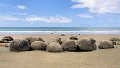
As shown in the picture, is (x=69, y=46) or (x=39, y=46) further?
(x=39, y=46)

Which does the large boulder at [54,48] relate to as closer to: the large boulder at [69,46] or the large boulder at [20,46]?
the large boulder at [69,46]

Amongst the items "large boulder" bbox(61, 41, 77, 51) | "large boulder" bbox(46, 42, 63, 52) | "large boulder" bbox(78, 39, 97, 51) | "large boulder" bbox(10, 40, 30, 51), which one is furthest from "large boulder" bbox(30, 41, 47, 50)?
"large boulder" bbox(78, 39, 97, 51)

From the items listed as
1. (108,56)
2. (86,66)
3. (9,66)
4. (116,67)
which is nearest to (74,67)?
(86,66)

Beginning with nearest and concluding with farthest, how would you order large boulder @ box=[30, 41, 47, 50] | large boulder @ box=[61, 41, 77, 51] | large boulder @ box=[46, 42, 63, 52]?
large boulder @ box=[46, 42, 63, 52] < large boulder @ box=[61, 41, 77, 51] < large boulder @ box=[30, 41, 47, 50]

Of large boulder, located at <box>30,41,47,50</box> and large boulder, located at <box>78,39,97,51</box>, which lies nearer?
large boulder, located at <box>78,39,97,51</box>

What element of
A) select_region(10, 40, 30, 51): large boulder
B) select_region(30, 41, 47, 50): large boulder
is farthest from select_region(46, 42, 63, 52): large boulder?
select_region(10, 40, 30, 51): large boulder

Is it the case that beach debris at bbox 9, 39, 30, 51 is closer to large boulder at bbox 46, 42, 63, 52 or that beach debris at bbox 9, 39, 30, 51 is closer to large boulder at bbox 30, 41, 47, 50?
large boulder at bbox 30, 41, 47, 50

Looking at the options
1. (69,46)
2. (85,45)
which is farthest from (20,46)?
(85,45)

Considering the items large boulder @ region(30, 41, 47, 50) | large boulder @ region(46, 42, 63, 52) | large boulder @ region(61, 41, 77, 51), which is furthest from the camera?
large boulder @ region(30, 41, 47, 50)

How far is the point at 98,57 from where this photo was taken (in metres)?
9.10

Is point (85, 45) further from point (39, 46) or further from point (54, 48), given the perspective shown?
point (39, 46)

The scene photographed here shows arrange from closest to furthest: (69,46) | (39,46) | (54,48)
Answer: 1. (54,48)
2. (69,46)
3. (39,46)

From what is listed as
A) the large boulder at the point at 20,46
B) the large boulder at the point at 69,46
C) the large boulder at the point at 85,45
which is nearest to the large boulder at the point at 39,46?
the large boulder at the point at 20,46

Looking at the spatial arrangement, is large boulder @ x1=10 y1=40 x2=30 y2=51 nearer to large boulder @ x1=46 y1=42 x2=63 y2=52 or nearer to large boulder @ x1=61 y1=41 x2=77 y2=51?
large boulder @ x1=46 y1=42 x2=63 y2=52
